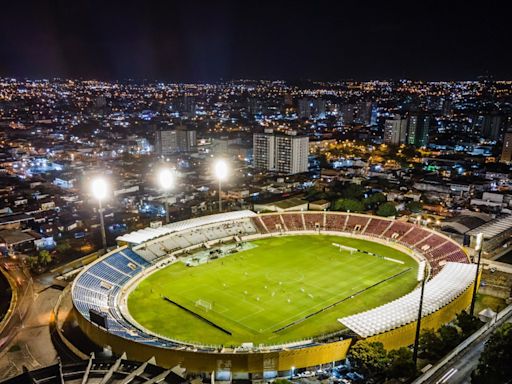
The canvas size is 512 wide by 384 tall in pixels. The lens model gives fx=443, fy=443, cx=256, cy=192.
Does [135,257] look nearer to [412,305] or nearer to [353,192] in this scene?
[412,305]

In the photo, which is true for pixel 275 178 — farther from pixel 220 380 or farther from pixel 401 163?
pixel 220 380

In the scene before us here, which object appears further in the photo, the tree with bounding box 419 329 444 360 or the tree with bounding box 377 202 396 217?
the tree with bounding box 377 202 396 217

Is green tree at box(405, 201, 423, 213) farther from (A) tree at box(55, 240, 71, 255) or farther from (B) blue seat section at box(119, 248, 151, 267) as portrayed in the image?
(A) tree at box(55, 240, 71, 255)

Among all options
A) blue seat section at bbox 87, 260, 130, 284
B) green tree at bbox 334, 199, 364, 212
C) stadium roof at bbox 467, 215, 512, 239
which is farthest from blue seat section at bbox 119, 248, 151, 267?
stadium roof at bbox 467, 215, 512, 239

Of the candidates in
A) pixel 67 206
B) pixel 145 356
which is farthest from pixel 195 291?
pixel 67 206

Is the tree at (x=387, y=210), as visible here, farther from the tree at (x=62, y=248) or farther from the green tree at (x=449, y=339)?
the tree at (x=62, y=248)

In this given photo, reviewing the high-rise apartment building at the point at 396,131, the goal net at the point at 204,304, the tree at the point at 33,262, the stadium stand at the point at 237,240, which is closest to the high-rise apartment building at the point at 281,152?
the stadium stand at the point at 237,240

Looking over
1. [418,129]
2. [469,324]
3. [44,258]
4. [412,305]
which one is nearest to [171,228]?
[44,258]
